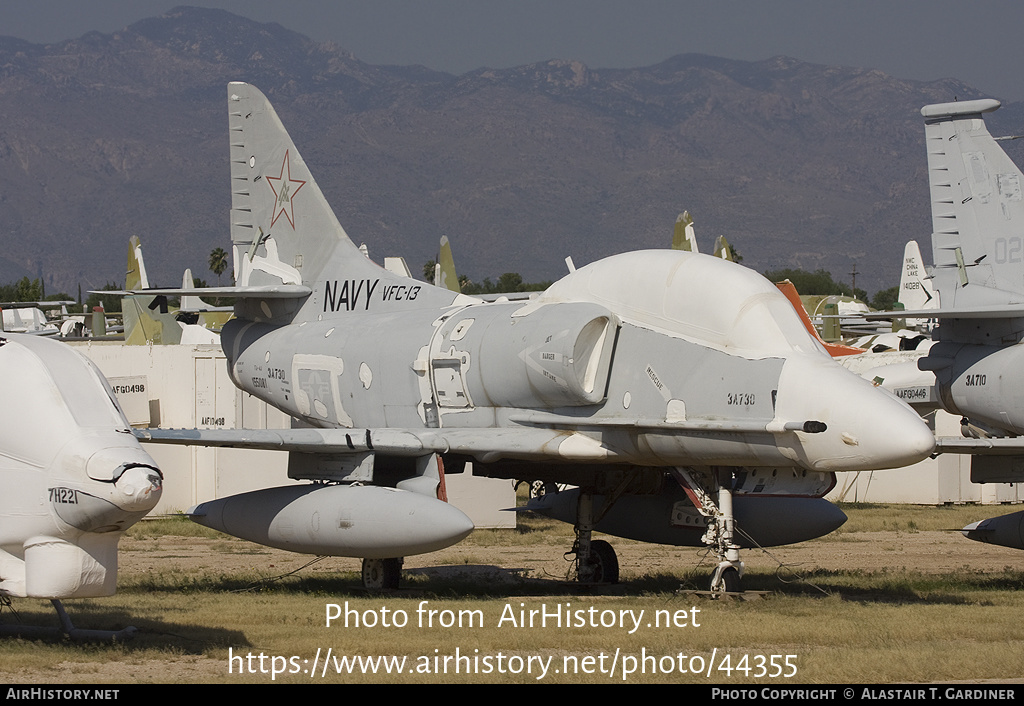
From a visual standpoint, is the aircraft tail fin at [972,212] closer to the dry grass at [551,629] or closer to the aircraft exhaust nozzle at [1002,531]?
the aircraft exhaust nozzle at [1002,531]

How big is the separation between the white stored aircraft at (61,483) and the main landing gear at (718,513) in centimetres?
594

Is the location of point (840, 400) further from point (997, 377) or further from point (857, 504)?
point (857, 504)

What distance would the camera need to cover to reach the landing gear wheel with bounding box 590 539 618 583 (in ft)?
48.8

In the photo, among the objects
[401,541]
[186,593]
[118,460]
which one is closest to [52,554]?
[118,460]

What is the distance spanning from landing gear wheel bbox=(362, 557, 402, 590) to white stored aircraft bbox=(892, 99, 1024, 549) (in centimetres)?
677

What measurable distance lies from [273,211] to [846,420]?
31.1ft

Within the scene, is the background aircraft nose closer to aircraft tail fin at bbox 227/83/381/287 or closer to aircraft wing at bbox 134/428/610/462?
aircraft wing at bbox 134/428/610/462

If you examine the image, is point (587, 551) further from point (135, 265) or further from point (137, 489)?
point (135, 265)

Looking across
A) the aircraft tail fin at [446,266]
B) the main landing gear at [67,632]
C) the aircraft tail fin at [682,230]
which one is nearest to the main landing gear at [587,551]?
the main landing gear at [67,632]

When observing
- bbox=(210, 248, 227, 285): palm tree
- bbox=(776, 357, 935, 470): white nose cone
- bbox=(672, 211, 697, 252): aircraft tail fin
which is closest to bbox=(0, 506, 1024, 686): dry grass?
bbox=(776, 357, 935, 470): white nose cone

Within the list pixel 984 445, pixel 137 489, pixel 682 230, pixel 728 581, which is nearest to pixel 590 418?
pixel 728 581

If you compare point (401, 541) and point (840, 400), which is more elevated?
point (840, 400)
